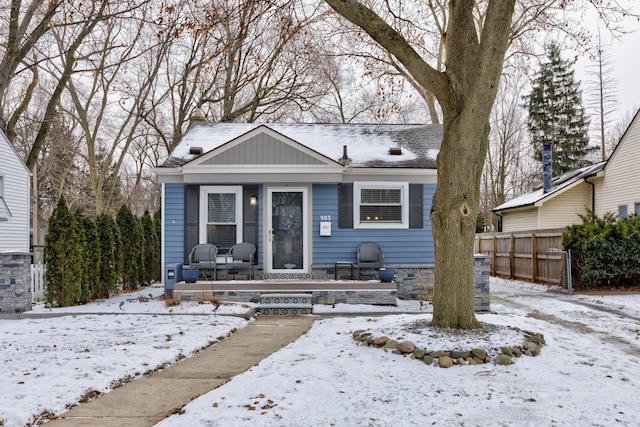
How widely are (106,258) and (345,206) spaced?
5.64m

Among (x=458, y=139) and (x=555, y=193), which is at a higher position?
(x=555, y=193)

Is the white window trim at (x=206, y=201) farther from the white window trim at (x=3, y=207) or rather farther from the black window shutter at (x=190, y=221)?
the white window trim at (x=3, y=207)

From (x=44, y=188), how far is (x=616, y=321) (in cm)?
3783

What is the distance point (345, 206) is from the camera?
39.3 ft

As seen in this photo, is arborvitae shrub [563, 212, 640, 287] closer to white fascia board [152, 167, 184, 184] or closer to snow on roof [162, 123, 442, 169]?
snow on roof [162, 123, 442, 169]

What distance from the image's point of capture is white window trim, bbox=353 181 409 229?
11992 mm

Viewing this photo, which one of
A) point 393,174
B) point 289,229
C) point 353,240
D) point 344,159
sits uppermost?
point 344,159

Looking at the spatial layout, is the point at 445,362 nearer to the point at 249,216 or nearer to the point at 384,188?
the point at 384,188

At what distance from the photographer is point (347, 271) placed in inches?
469

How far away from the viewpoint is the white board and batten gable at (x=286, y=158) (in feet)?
37.3

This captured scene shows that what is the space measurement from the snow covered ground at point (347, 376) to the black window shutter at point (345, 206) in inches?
154

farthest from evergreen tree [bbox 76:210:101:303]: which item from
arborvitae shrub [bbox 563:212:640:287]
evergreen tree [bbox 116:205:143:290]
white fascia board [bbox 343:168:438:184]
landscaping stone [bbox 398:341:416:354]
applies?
arborvitae shrub [bbox 563:212:640:287]

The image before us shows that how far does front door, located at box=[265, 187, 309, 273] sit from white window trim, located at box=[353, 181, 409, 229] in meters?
1.15

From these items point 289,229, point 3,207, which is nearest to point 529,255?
point 289,229
